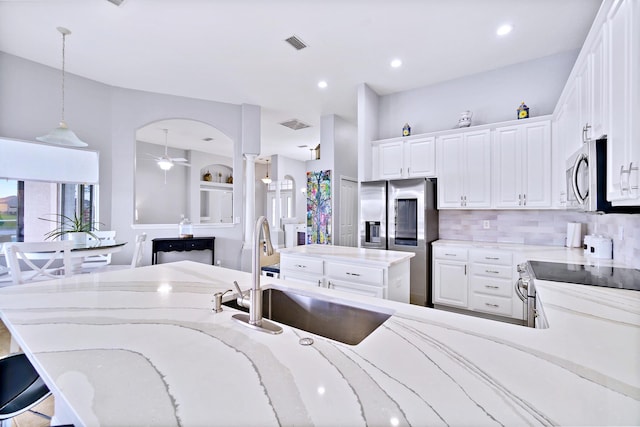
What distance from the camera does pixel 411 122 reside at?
13.5ft

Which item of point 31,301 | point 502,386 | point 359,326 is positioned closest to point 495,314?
point 359,326

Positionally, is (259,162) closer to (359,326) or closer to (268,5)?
(268,5)

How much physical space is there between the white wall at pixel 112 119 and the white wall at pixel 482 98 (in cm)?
242

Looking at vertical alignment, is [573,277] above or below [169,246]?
above

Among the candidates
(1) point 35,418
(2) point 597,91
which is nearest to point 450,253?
(2) point 597,91

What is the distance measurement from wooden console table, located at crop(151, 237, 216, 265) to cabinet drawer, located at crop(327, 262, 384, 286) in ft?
10.0

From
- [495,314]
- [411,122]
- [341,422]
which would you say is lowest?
[495,314]

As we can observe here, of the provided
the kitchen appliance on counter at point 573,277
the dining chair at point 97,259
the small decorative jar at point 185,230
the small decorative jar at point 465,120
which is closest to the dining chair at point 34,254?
the dining chair at point 97,259

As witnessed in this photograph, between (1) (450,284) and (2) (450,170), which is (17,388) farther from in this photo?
(2) (450,170)

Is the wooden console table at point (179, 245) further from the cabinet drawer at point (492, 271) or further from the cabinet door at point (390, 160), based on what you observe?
the cabinet drawer at point (492, 271)

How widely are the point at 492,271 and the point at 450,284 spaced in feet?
1.49

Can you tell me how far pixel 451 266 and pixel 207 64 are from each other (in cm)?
384

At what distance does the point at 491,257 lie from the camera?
2.97 m

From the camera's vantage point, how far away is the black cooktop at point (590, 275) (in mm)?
1396
